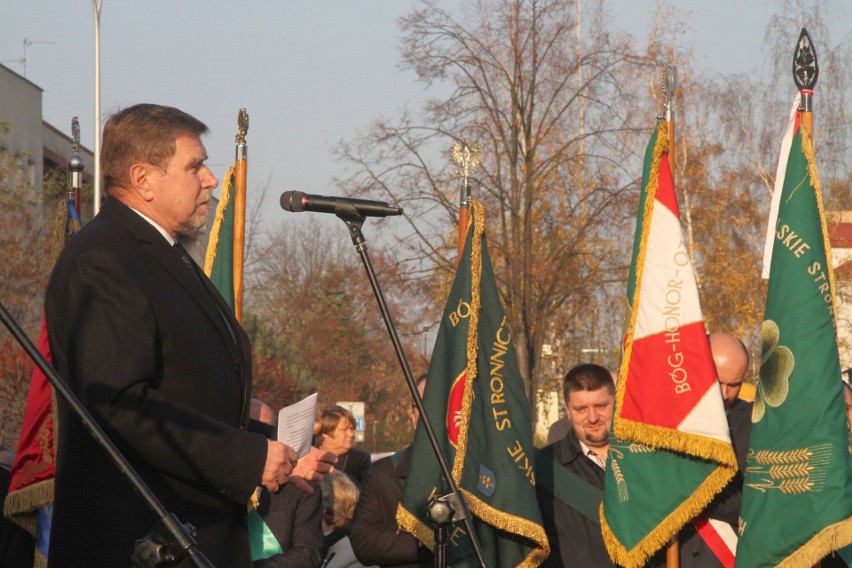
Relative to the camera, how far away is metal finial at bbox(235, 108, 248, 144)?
742 centimetres

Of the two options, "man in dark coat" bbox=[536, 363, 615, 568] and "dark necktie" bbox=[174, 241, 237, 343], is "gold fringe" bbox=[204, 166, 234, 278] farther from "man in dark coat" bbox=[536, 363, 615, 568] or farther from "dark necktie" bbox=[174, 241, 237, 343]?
"dark necktie" bbox=[174, 241, 237, 343]

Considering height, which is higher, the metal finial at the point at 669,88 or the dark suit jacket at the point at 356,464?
the metal finial at the point at 669,88

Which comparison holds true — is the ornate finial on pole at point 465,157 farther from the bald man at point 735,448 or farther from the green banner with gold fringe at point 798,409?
the green banner with gold fringe at point 798,409

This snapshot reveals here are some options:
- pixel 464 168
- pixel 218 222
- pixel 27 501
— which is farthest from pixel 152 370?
pixel 218 222

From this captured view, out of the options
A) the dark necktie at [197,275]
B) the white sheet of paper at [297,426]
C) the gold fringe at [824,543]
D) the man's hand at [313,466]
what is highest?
the dark necktie at [197,275]

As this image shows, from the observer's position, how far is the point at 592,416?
233 inches

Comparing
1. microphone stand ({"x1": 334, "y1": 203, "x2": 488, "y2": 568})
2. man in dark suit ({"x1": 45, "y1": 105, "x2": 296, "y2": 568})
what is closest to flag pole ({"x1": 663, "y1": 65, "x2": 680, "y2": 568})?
microphone stand ({"x1": 334, "y1": 203, "x2": 488, "y2": 568})

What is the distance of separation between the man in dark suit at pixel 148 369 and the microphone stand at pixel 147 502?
14.4 inches

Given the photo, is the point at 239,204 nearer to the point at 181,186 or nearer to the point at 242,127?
the point at 242,127

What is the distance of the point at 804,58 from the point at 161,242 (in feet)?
12.6

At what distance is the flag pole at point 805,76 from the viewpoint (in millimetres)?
5758

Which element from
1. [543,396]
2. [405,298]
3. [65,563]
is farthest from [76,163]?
[543,396]

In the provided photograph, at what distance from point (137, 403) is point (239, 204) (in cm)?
442

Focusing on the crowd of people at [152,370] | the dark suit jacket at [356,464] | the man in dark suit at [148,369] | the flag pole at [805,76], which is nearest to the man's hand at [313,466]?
the crowd of people at [152,370]
